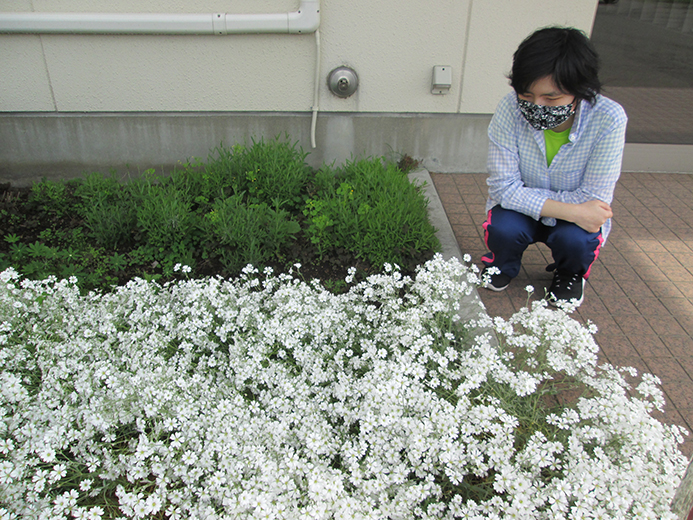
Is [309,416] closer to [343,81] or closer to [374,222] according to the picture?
[374,222]

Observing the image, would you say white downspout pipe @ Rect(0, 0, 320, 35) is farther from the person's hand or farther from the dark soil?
the person's hand

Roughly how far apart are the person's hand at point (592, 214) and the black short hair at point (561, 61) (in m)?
0.62

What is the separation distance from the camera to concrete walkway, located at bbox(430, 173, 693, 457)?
268 centimetres

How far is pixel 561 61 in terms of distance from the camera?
2.28m

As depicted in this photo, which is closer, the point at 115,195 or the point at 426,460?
the point at 426,460

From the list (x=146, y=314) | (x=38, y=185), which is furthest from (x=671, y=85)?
(x=38, y=185)

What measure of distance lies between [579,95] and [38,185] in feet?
12.8

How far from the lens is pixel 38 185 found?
3.88m

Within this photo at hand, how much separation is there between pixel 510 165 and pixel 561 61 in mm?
691

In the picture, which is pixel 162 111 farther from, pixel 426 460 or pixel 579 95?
pixel 426 460

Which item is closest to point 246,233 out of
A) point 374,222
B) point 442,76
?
point 374,222

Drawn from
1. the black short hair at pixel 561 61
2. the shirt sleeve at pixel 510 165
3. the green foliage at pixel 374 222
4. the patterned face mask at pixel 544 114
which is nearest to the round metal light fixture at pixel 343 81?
the green foliage at pixel 374 222

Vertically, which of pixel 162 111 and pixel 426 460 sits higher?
pixel 162 111

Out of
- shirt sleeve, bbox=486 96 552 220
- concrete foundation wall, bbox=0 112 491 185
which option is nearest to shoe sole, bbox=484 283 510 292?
shirt sleeve, bbox=486 96 552 220
